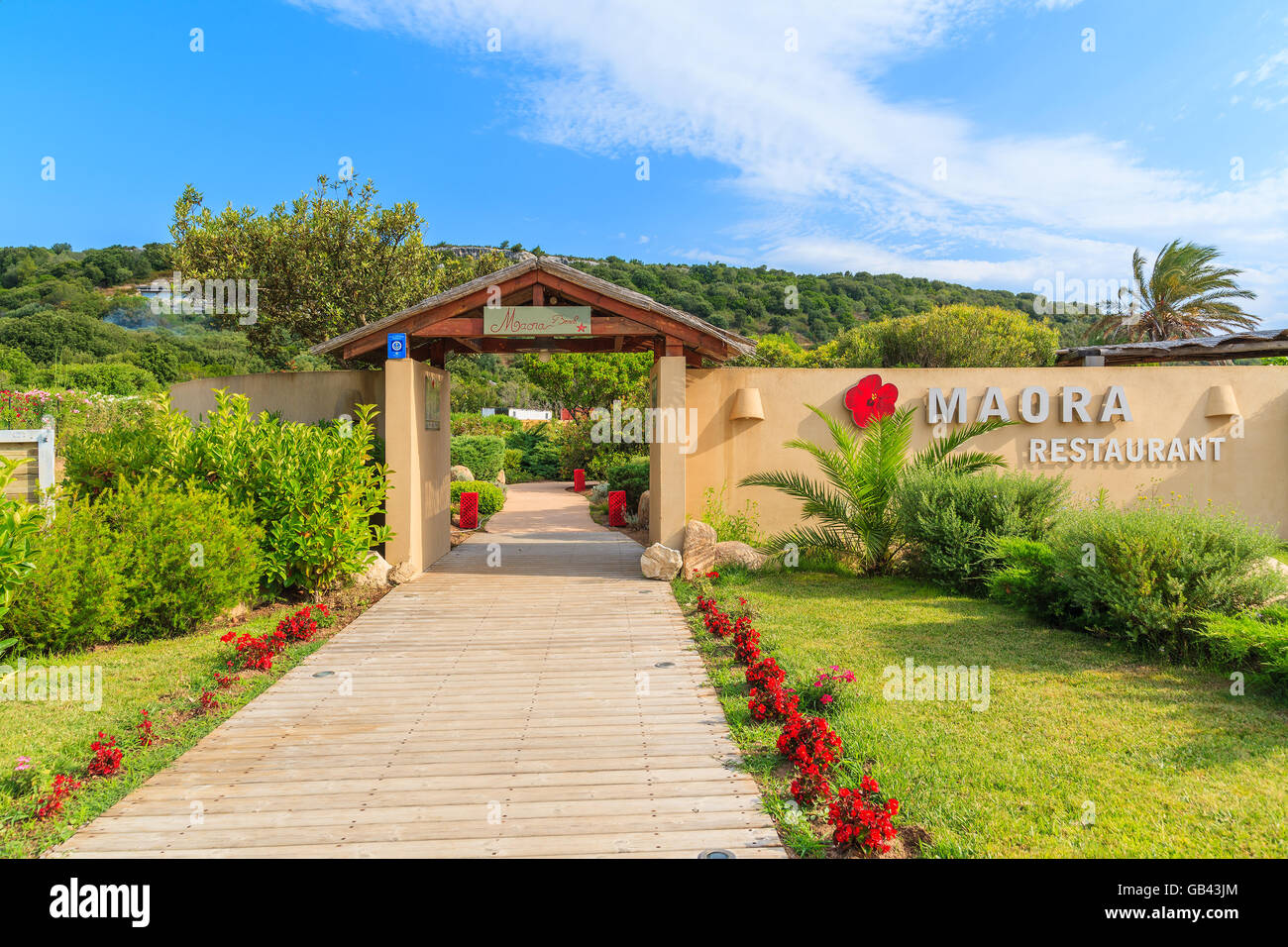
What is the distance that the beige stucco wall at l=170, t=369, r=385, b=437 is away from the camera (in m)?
10.7

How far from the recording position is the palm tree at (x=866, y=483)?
31.3ft

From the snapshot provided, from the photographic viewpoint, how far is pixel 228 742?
4496mm

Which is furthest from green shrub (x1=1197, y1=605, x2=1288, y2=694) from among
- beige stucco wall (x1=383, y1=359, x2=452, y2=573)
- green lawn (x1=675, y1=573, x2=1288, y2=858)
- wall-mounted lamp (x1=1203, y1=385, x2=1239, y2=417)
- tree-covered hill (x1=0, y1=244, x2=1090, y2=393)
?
tree-covered hill (x1=0, y1=244, x2=1090, y2=393)

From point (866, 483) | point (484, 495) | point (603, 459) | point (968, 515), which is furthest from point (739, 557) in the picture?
point (603, 459)

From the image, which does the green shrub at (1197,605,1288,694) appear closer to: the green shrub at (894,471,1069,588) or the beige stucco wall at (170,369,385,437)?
the green shrub at (894,471,1069,588)

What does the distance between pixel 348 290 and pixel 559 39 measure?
795cm

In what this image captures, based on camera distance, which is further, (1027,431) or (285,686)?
(1027,431)

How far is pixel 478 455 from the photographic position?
75.2ft

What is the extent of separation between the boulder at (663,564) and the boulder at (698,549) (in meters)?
0.13

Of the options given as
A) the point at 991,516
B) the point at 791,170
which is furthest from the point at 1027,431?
the point at 791,170

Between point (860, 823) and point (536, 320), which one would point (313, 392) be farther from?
point (860, 823)

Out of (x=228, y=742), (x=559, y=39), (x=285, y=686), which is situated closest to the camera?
(x=228, y=742)
